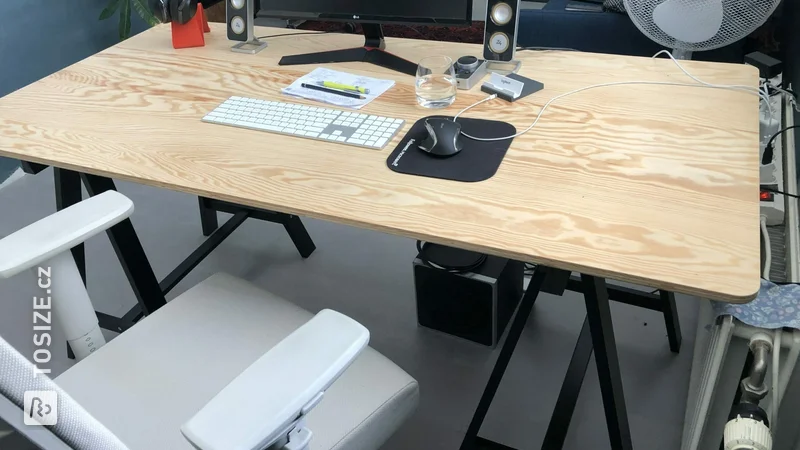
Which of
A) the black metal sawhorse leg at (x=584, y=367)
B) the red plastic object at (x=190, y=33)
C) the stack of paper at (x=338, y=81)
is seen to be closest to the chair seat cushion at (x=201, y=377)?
the black metal sawhorse leg at (x=584, y=367)

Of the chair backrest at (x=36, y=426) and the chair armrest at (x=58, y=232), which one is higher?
the chair backrest at (x=36, y=426)

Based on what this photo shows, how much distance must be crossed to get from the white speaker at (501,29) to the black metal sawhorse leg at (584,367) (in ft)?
1.98

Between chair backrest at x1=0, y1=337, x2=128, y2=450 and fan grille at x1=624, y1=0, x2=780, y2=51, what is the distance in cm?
170

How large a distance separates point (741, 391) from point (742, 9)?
1.04m

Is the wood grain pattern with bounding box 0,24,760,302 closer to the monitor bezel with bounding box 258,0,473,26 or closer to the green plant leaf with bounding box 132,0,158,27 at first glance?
the monitor bezel with bounding box 258,0,473,26

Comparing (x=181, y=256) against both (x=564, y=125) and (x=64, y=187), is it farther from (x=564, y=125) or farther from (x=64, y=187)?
(x=564, y=125)

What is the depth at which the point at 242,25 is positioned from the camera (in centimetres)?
175

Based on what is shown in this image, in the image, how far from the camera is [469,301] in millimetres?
1773

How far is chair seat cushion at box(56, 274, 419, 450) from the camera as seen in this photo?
0.98 metres

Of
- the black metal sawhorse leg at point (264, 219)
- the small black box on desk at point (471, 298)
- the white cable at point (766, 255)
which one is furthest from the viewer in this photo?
the black metal sawhorse leg at point (264, 219)

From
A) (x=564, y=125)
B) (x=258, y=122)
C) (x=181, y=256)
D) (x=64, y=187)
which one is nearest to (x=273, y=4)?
(x=258, y=122)

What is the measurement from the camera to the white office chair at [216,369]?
0.75 metres

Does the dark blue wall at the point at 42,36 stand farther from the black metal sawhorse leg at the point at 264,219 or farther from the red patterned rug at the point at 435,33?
the red patterned rug at the point at 435,33

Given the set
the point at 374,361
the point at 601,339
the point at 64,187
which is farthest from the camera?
the point at 64,187
